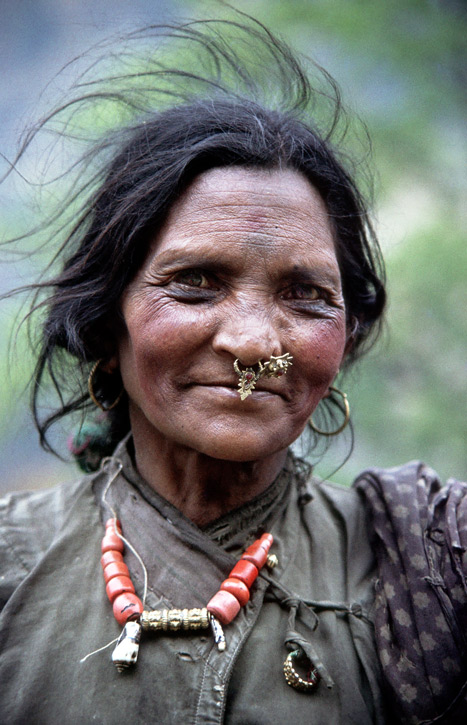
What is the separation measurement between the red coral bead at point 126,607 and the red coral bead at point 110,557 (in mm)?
128

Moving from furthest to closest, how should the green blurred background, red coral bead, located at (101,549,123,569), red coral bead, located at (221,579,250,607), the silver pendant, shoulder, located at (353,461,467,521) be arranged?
the green blurred background < shoulder, located at (353,461,467,521) < red coral bead, located at (101,549,123,569) < red coral bead, located at (221,579,250,607) < the silver pendant

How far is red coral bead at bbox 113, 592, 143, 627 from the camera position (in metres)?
1.74

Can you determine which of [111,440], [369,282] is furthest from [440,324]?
[111,440]

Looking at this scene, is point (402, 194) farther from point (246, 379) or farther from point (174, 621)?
point (174, 621)

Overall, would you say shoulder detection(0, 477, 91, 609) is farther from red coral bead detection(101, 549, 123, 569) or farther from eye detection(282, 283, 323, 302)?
eye detection(282, 283, 323, 302)

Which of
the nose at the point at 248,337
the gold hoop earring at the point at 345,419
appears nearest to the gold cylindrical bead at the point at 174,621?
the nose at the point at 248,337

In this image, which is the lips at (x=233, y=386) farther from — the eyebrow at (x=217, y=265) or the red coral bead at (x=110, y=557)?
the red coral bead at (x=110, y=557)

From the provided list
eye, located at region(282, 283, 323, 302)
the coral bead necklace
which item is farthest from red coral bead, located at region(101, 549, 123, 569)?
eye, located at region(282, 283, 323, 302)

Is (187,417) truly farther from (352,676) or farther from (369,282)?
(369,282)

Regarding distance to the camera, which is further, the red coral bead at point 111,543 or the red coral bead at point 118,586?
the red coral bead at point 111,543

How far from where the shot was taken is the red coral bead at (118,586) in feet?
5.91

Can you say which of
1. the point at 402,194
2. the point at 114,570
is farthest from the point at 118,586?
the point at 402,194

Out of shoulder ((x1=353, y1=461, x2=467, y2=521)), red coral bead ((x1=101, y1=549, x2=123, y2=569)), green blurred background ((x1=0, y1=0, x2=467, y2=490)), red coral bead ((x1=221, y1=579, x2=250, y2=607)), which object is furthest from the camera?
green blurred background ((x1=0, y1=0, x2=467, y2=490))

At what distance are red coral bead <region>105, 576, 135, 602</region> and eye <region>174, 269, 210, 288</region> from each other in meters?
0.91
